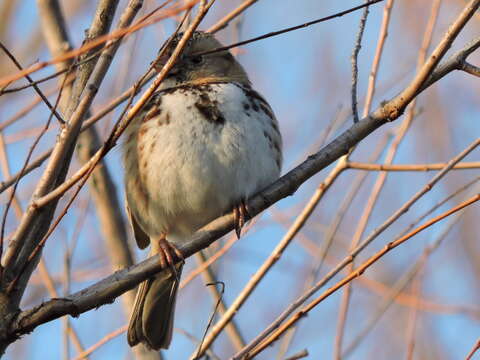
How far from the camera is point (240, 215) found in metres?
3.58

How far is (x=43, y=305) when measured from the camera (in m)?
2.57

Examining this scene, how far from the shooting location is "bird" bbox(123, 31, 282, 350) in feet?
12.3

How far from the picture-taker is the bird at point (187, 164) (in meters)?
3.76

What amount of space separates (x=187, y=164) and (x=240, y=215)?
0.40 meters

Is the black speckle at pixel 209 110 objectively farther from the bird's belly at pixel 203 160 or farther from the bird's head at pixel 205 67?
the bird's head at pixel 205 67

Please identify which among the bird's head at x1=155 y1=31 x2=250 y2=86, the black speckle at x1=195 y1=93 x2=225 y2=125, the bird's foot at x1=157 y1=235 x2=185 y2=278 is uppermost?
the bird's head at x1=155 y1=31 x2=250 y2=86

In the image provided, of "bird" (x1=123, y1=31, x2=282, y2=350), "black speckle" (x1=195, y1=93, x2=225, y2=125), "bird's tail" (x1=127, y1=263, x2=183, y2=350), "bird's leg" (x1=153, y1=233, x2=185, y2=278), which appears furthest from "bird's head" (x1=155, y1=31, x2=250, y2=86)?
"bird's leg" (x1=153, y1=233, x2=185, y2=278)

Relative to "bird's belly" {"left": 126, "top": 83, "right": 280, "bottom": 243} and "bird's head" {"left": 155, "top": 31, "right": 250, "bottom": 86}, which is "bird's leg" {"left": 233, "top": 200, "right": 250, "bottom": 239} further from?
"bird's head" {"left": 155, "top": 31, "right": 250, "bottom": 86}

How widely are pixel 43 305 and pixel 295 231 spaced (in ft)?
3.60

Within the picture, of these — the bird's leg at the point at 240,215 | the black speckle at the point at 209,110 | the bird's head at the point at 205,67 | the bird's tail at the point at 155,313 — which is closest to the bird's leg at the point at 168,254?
the bird's leg at the point at 240,215

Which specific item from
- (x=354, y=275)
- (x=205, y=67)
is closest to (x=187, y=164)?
(x=205, y=67)

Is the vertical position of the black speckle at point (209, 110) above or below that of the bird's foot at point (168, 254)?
above

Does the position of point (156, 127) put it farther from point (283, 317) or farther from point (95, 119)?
point (283, 317)

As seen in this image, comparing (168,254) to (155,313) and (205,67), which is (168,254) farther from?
(205,67)
